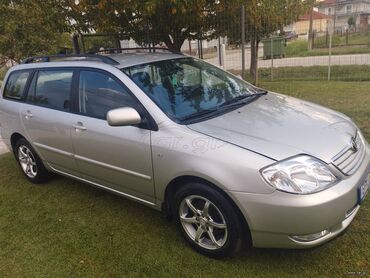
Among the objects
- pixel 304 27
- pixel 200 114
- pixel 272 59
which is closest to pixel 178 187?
pixel 200 114

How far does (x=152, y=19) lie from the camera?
7492 millimetres

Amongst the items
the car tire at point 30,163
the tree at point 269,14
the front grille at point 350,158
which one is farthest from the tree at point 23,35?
the front grille at point 350,158

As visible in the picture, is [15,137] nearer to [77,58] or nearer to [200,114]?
[77,58]

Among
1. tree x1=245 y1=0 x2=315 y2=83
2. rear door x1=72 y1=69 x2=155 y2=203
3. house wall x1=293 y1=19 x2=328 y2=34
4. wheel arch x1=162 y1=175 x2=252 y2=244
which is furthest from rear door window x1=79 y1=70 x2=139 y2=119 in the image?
house wall x1=293 y1=19 x2=328 y2=34

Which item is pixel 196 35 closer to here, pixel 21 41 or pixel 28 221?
pixel 28 221

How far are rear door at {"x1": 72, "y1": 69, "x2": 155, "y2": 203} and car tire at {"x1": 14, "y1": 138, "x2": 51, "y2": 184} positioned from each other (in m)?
1.08

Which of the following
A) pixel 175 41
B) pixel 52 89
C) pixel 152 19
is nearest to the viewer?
pixel 52 89

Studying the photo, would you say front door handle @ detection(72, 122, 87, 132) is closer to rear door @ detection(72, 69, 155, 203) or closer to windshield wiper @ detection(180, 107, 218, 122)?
rear door @ detection(72, 69, 155, 203)

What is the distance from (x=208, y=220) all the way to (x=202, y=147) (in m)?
0.59

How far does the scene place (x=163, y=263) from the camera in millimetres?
3117

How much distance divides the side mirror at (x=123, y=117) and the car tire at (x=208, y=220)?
69 cm

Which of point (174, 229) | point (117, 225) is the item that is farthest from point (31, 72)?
point (174, 229)

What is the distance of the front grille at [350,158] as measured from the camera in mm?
2764

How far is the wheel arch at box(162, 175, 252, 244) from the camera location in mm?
2795
